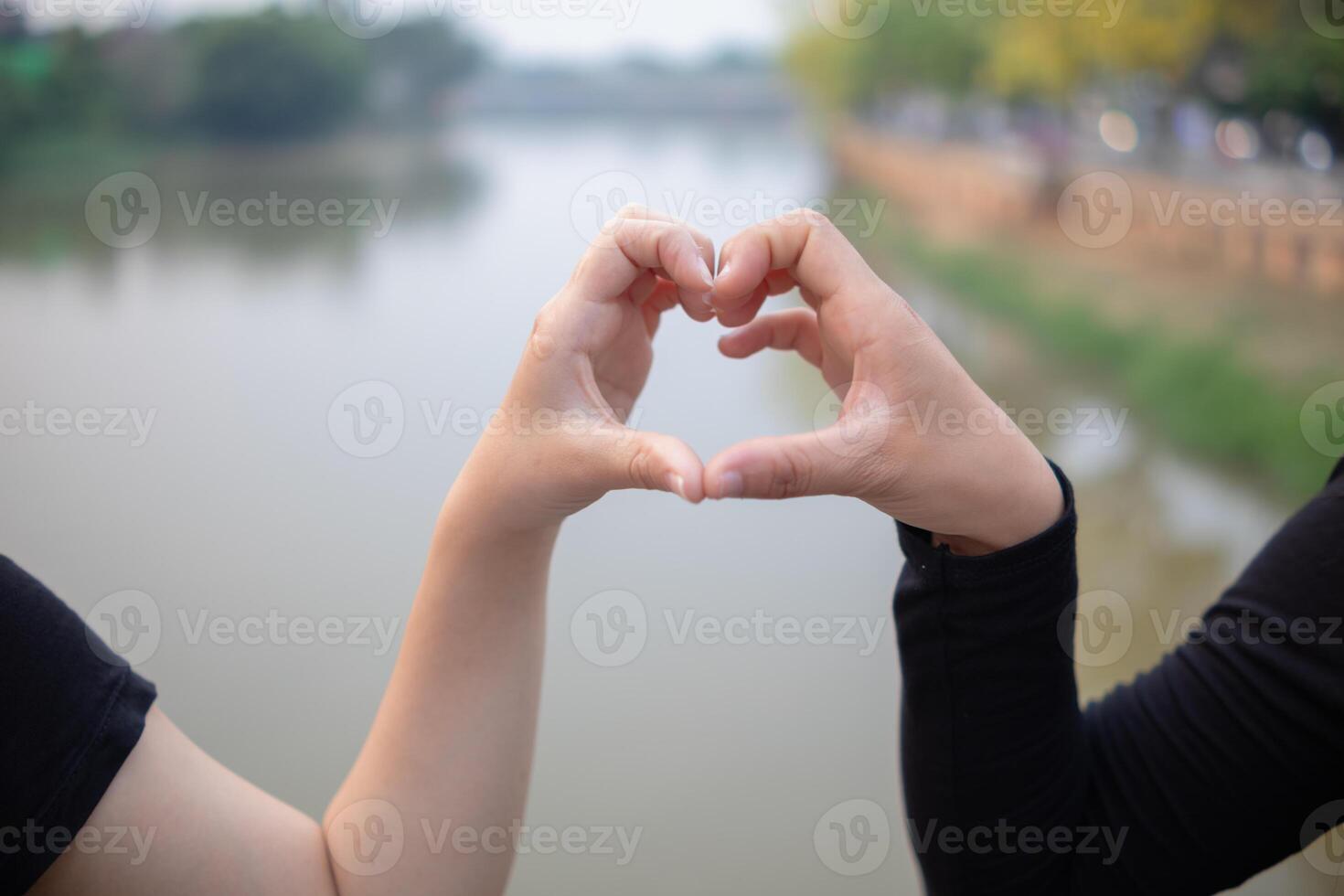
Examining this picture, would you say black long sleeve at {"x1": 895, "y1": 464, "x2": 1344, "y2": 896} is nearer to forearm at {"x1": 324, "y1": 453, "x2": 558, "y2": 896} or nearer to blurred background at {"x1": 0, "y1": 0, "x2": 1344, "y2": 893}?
forearm at {"x1": 324, "y1": 453, "x2": 558, "y2": 896}

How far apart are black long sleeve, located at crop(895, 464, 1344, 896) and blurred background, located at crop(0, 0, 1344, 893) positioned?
1.08ft

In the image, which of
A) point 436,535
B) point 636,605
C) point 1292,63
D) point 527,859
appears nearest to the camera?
point 436,535

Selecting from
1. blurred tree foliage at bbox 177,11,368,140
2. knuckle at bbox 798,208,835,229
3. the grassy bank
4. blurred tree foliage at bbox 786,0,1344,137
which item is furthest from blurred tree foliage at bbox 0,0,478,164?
knuckle at bbox 798,208,835,229

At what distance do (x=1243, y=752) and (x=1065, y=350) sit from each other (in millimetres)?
660

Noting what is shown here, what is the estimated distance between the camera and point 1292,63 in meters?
0.95

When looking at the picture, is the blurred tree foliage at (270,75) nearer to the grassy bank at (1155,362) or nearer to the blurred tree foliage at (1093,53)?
the blurred tree foliage at (1093,53)

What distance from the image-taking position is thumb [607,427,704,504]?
31 centimetres

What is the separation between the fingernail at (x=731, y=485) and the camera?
0.31m

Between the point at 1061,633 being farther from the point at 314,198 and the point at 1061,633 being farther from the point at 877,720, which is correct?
the point at 314,198

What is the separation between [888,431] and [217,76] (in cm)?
76

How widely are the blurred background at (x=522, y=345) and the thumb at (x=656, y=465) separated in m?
0.47

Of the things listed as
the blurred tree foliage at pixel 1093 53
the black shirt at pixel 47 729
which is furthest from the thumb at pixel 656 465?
the blurred tree foliage at pixel 1093 53

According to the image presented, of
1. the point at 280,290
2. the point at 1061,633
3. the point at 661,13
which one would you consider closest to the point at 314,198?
the point at 280,290

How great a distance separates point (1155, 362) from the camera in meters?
1.00
